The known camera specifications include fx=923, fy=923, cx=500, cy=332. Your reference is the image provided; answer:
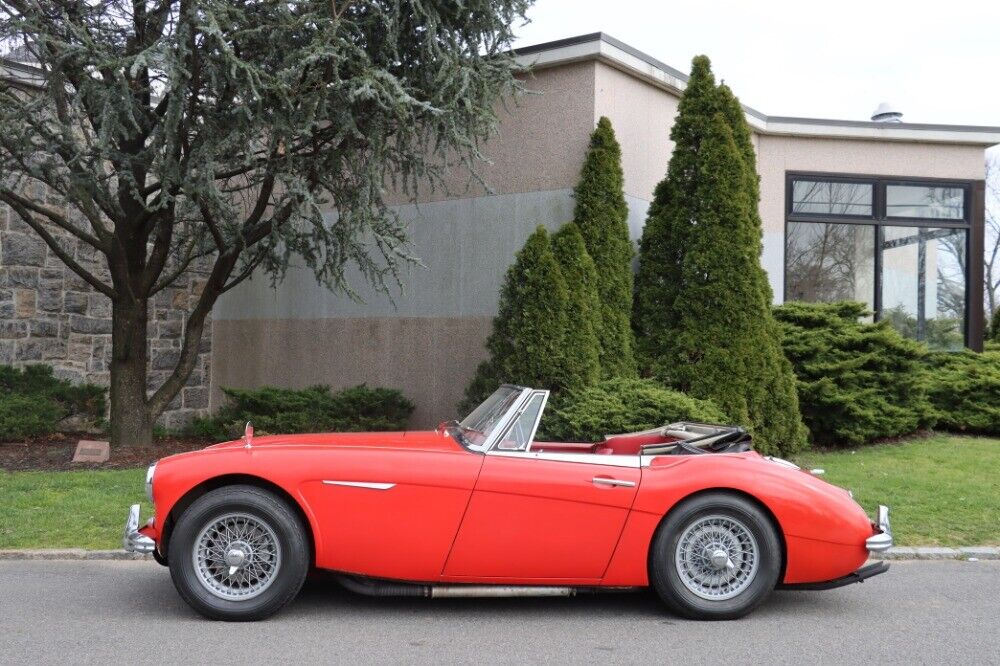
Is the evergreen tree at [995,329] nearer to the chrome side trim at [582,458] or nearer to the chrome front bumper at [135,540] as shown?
the chrome side trim at [582,458]

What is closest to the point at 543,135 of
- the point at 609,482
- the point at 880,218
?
the point at 880,218

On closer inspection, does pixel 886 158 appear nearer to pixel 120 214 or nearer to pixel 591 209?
pixel 591 209

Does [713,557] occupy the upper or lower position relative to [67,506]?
upper

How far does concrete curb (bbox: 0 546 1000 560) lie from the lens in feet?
21.4

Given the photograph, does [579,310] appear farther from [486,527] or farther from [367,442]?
[486,527]

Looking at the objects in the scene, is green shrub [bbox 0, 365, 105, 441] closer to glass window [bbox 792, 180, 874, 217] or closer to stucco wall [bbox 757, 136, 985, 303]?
stucco wall [bbox 757, 136, 985, 303]

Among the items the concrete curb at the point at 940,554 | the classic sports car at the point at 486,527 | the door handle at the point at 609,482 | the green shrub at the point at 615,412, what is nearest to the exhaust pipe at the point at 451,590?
the classic sports car at the point at 486,527

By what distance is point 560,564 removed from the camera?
5059mm

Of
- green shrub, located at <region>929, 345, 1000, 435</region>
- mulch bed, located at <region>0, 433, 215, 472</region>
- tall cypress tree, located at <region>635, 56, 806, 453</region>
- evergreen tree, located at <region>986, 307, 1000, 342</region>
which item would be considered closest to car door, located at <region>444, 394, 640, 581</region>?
tall cypress tree, located at <region>635, 56, 806, 453</region>

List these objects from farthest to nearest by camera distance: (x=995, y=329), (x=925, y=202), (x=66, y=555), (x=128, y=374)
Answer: (x=995, y=329), (x=925, y=202), (x=128, y=374), (x=66, y=555)

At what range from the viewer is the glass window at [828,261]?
46.0 ft

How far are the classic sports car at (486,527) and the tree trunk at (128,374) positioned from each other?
6.25 meters

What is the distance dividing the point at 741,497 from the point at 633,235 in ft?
22.0

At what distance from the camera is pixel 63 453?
11219 mm
